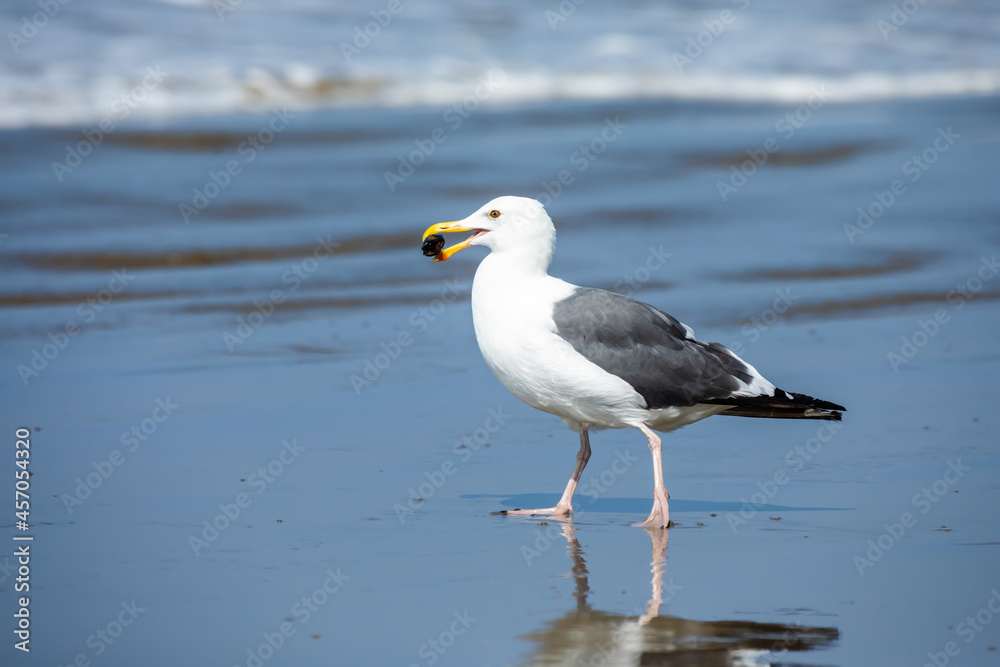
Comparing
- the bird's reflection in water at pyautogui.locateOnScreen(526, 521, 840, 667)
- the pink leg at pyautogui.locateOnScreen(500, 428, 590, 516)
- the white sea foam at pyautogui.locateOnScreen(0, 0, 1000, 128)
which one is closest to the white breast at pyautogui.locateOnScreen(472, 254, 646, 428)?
the pink leg at pyautogui.locateOnScreen(500, 428, 590, 516)

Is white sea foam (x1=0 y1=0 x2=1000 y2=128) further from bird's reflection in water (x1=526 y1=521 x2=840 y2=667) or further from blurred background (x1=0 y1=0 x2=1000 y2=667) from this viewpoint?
bird's reflection in water (x1=526 y1=521 x2=840 y2=667)

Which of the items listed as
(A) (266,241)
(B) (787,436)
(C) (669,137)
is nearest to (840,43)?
(C) (669,137)

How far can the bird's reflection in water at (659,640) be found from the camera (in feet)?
12.4

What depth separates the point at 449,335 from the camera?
8.85 metres

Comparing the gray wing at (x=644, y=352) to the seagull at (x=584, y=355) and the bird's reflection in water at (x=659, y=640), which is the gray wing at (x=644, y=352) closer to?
the seagull at (x=584, y=355)

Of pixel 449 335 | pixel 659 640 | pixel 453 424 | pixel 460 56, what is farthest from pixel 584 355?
pixel 460 56

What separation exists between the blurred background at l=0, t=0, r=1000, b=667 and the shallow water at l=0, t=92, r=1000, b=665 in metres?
0.03

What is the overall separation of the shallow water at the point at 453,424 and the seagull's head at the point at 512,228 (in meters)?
1.18

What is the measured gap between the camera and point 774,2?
2494 cm

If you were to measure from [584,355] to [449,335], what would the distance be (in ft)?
11.5

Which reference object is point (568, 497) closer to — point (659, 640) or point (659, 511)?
point (659, 511)

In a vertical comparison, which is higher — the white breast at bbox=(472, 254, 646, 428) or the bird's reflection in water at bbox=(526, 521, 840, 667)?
the white breast at bbox=(472, 254, 646, 428)

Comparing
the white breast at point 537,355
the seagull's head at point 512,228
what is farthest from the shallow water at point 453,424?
the seagull's head at point 512,228

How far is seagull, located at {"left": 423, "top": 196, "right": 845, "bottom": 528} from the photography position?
5.41 metres
